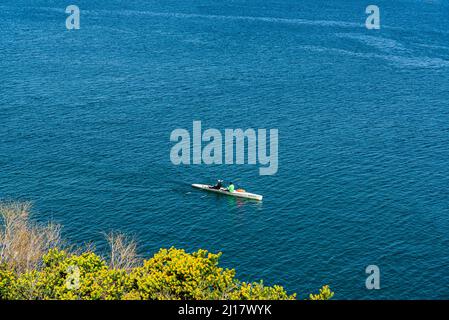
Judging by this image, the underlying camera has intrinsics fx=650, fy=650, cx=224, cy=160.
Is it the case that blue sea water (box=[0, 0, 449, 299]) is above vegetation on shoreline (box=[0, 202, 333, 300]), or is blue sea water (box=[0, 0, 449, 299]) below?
above

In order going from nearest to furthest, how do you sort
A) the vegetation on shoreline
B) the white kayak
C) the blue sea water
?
the vegetation on shoreline → the blue sea water → the white kayak

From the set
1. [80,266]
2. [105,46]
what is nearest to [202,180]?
[80,266]

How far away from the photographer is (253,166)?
121062 millimetres

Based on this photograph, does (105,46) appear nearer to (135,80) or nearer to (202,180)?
(135,80)

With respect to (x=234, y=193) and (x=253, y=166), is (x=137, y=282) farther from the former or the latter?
(x=253, y=166)

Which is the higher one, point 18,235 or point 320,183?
point 320,183

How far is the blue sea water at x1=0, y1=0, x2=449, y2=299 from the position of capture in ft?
316

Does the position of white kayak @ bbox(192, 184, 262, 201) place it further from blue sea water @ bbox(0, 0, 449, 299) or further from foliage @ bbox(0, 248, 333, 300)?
foliage @ bbox(0, 248, 333, 300)

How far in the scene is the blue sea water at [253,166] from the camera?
96.4 metres

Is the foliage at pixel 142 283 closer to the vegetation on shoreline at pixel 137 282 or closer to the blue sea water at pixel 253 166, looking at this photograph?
the vegetation on shoreline at pixel 137 282

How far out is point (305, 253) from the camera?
9500cm

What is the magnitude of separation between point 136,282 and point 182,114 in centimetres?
8604

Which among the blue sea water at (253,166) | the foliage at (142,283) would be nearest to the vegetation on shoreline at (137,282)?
the foliage at (142,283)

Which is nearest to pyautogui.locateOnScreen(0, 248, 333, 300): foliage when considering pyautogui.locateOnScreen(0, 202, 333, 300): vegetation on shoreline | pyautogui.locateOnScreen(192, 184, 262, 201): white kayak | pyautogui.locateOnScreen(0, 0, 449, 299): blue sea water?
pyautogui.locateOnScreen(0, 202, 333, 300): vegetation on shoreline
